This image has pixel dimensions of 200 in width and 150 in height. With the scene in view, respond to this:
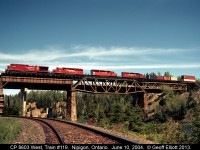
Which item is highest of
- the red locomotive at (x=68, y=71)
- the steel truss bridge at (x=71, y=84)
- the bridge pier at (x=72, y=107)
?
the red locomotive at (x=68, y=71)

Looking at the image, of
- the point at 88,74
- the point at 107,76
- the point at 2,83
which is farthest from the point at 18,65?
the point at 107,76

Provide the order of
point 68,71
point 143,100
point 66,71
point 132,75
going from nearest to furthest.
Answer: point 66,71
point 68,71
point 132,75
point 143,100

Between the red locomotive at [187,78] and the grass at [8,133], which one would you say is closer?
the grass at [8,133]

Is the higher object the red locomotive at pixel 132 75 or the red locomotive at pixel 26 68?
the red locomotive at pixel 26 68

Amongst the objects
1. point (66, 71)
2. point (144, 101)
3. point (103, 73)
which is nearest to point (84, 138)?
point (66, 71)

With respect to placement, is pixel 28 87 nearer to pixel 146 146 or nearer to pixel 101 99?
pixel 146 146

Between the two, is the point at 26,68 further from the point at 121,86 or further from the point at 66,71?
the point at 121,86

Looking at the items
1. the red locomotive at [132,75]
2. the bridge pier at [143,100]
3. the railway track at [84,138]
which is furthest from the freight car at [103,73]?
the railway track at [84,138]

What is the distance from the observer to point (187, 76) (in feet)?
261

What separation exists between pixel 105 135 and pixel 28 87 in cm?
4544

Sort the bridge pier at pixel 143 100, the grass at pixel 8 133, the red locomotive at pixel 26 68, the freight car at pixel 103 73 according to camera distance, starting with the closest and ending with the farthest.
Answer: the grass at pixel 8 133 → the red locomotive at pixel 26 68 → the freight car at pixel 103 73 → the bridge pier at pixel 143 100

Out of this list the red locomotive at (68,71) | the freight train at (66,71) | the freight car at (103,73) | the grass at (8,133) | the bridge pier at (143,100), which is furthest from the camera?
the bridge pier at (143,100)

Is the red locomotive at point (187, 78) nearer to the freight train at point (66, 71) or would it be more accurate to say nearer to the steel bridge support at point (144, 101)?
the freight train at point (66, 71)

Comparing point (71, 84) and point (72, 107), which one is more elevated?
point (71, 84)
